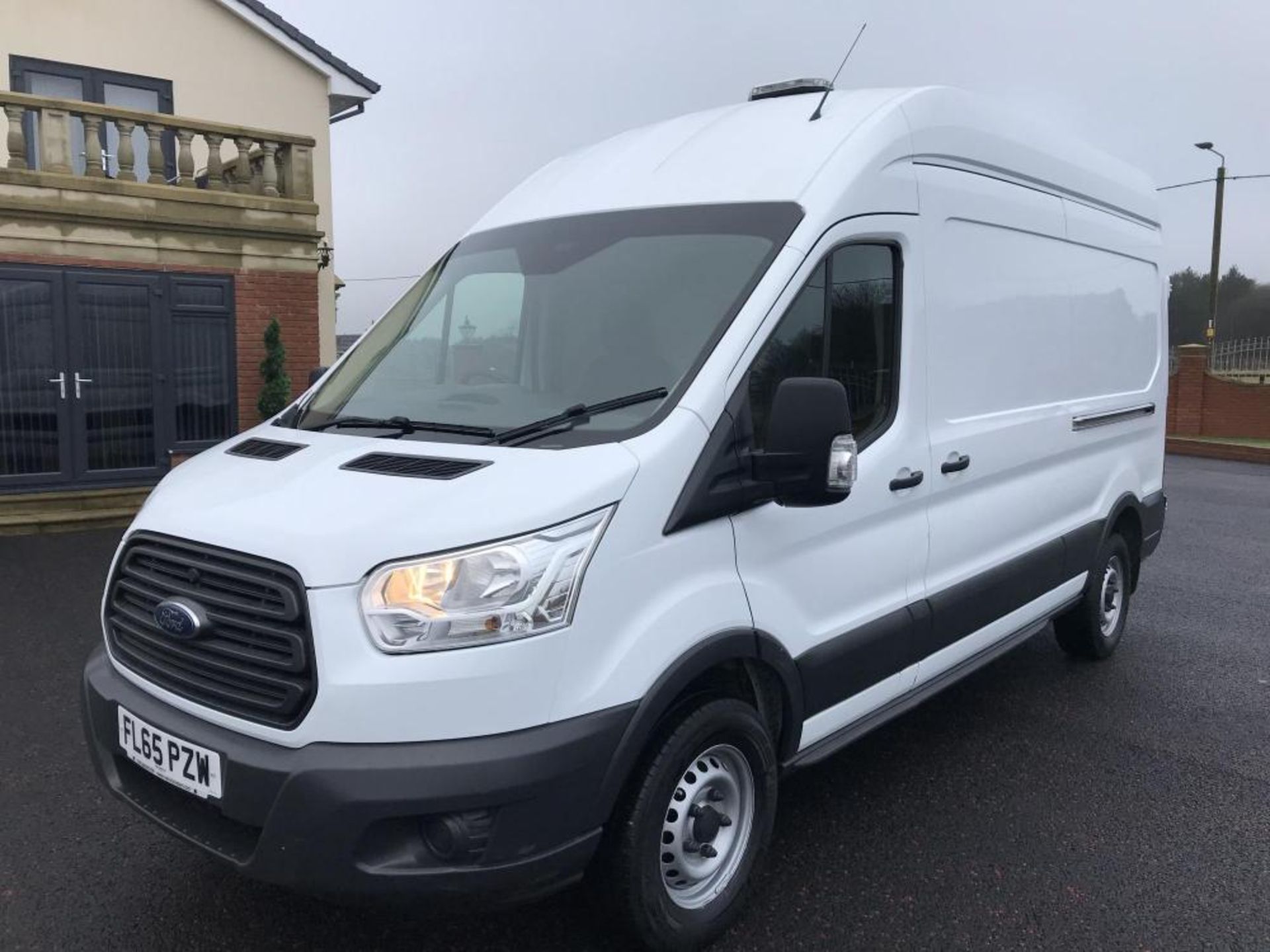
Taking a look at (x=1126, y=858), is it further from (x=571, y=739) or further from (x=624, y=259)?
(x=624, y=259)

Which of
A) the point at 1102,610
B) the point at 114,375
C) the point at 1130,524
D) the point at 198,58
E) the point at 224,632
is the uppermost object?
the point at 198,58

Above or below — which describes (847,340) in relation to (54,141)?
below

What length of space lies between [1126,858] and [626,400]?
7.99 feet

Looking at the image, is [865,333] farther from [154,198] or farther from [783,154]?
[154,198]

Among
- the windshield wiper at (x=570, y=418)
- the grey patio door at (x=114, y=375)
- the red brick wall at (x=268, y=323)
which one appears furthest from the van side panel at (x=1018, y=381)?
the grey patio door at (x=114, y=375)

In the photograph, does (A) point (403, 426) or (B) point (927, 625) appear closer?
(A) point (403, 426)

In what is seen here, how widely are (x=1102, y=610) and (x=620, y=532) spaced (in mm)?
4138

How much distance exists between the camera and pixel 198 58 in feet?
48.2

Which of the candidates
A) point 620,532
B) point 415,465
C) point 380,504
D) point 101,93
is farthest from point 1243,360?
point 380,504

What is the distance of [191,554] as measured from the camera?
2.76 m

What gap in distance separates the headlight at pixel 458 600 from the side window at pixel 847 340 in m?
0.87

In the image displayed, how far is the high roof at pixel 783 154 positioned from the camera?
133 inches

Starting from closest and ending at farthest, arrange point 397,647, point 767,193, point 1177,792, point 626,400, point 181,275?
1. point 397,647
2. point 626,400
3. point 767,193
4. point 1177,792
5. point 181,275

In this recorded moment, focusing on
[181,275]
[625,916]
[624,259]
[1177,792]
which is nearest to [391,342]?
[624,259]
